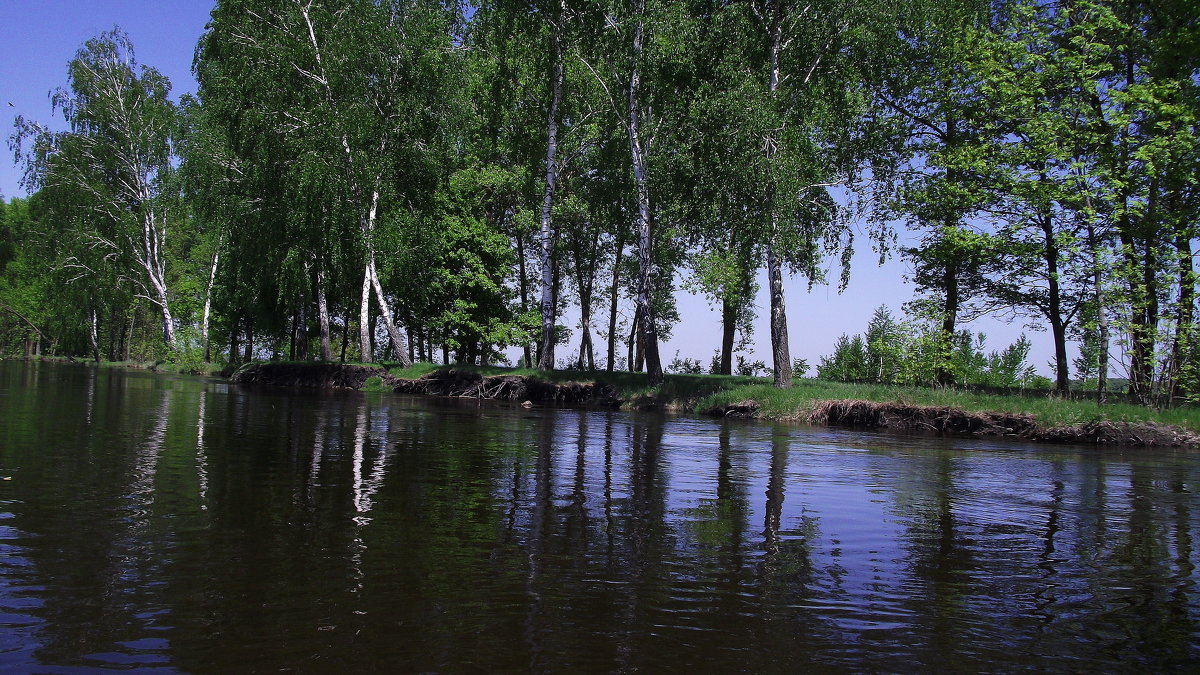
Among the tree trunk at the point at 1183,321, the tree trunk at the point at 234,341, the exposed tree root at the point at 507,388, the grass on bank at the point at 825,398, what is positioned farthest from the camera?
the tree trunk at the point at 234,341

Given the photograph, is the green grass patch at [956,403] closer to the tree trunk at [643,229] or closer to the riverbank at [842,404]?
the riverbank at [842,404]

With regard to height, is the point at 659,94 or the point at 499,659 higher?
the point at 659,94

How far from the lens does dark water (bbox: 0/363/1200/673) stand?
4.80m

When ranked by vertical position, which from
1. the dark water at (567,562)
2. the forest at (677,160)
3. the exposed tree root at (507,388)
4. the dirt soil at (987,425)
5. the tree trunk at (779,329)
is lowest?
the dark water at (567,562)

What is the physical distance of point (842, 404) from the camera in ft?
76.8

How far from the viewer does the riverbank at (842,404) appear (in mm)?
20125

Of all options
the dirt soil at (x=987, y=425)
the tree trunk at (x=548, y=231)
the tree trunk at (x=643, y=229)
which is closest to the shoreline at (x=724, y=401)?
the dirt soil at (x=987, y=425)

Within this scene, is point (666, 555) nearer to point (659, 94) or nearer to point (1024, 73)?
point (659, 94)

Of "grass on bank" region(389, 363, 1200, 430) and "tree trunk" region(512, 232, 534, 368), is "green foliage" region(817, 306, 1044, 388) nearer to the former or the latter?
"grass on bank" region(389, 363, 1200, 430)

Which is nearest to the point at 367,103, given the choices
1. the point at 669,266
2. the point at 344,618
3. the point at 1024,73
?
the point at 669,266

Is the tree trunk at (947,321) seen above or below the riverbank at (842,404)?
above

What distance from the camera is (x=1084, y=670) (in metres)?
4.77

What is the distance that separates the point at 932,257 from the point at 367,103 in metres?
24.2

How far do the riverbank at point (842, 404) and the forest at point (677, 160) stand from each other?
5.71ft
